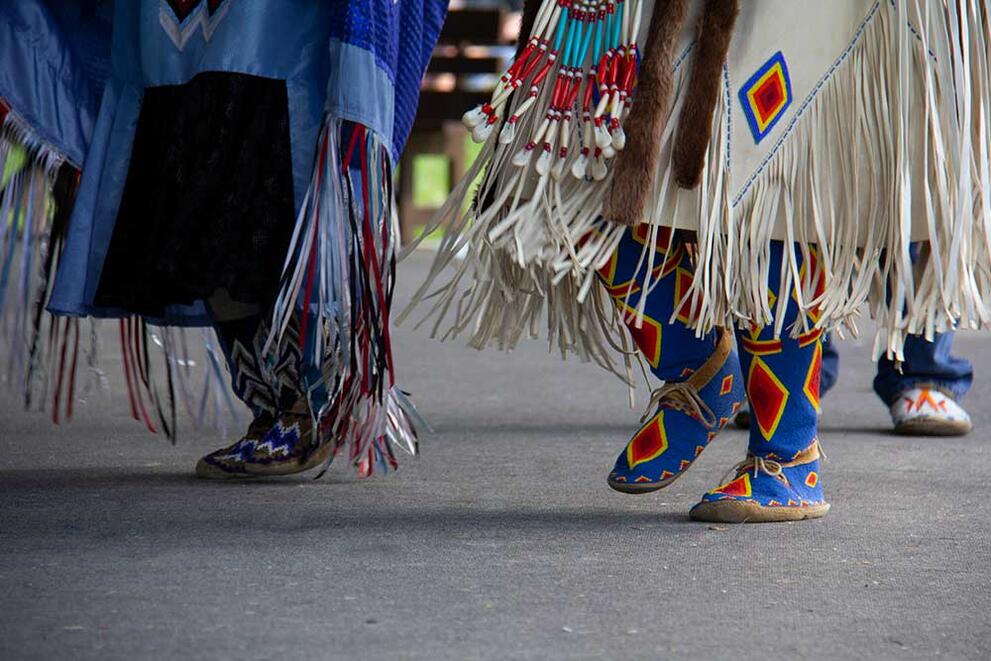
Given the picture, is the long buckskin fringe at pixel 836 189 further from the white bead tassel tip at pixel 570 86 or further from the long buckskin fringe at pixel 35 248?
the long buckskin fringe at pixel 35 248

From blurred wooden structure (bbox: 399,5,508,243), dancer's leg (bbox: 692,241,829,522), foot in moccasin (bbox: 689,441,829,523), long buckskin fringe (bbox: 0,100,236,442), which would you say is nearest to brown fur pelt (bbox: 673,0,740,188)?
dancer's leg (bbox: 692,241,829,522)

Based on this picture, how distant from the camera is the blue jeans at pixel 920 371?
328 centimetres

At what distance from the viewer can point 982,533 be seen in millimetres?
2191

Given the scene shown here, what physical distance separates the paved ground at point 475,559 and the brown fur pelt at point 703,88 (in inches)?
21.1

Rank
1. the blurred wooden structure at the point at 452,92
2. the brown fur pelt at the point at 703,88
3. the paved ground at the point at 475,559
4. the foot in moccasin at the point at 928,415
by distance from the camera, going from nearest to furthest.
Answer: the paved ground at the point at 475,559 → the brown fur pelt at the point at 703,88 → the foot in moccasin at the point at 928,415 → the blurred wooden structure at the point at 452,92

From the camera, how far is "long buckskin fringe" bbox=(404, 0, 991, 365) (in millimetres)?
2070

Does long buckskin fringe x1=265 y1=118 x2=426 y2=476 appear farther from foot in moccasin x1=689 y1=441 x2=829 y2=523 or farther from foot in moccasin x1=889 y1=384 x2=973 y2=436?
foot in moccasin x1=889 y1=384 x2=973 y2=436

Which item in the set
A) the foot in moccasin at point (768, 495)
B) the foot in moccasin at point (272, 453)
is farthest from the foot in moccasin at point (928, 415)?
the foot in moccasin at point (272, 453)

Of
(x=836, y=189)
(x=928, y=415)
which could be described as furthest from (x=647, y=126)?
(x=928, y=415)

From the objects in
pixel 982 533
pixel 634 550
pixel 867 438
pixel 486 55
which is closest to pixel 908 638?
pixel 634 550

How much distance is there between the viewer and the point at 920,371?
329cm

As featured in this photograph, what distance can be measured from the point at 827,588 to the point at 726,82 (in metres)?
0.71

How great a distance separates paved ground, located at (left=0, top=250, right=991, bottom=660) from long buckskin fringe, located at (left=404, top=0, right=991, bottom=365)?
348 mm

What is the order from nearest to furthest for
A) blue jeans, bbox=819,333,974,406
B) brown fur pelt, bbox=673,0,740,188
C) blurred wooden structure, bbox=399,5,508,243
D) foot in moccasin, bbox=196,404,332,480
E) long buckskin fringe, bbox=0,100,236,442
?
brown fur pelt, bbox=673,0,740,188 → long buckskin fringe, bbox=0,100,236,442 → foot in moccasin, bbox=196,404,332,480 → blue jeans, bbox=819,333,974,406 → blurred wooden structure, bbox=399,5,508,243
